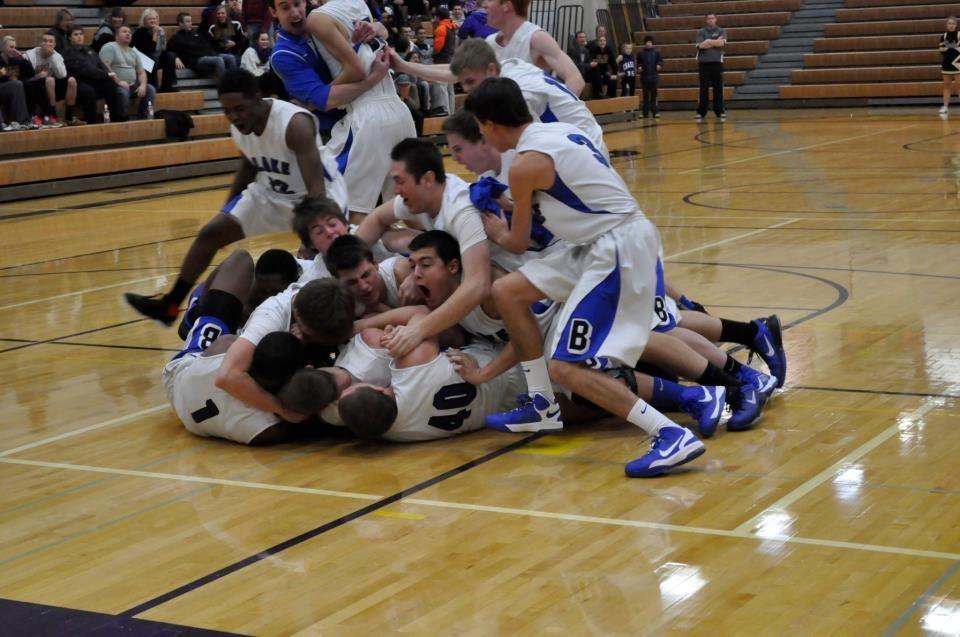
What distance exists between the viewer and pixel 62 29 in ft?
51.6

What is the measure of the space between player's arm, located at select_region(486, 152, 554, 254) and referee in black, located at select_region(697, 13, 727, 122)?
17.8 metres

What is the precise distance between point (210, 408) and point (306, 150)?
5.51 feet

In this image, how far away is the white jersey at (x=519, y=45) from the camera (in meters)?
7.03

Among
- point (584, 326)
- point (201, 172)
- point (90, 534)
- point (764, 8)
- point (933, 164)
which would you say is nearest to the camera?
point (90, 534)

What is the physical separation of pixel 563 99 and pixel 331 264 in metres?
1.57

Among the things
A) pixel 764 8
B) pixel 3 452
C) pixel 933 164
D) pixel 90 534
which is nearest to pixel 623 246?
pixel 90 534

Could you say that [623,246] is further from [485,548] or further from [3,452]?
[3,452]

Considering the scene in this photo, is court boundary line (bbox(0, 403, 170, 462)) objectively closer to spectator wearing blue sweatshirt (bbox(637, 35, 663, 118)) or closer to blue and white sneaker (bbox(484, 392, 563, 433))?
blue and white sneaker (bbox(484, 392, 563, 433))

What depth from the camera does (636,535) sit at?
3939mm

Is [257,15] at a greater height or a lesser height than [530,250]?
greater

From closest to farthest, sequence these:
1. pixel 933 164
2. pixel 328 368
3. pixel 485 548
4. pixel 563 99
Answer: pixel 485 548
pixel 328 368
pixel 563 99
pixel 933 164

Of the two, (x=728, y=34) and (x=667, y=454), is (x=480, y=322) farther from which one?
(x=728, y=34)

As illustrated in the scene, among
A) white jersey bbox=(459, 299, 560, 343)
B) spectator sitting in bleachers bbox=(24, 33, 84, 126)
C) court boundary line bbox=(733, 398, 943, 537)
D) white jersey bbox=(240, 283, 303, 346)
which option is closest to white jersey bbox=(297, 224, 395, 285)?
white jersey bbox=(240, 283, 303, 346)

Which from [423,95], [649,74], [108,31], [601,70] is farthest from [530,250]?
[649,74]
